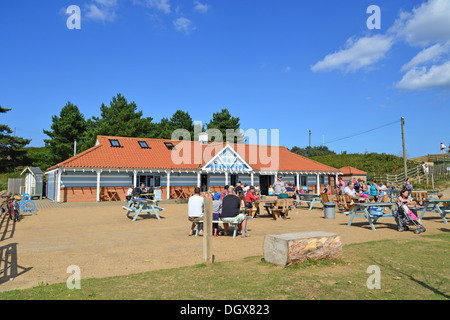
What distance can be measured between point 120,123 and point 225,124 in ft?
51.4

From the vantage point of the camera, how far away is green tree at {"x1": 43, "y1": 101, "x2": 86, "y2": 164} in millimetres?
39312

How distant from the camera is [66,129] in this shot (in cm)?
4031

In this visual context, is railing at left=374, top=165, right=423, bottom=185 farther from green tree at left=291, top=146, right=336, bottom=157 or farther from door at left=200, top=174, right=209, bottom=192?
green tree at left=291, top=146, right=336, bottom=157

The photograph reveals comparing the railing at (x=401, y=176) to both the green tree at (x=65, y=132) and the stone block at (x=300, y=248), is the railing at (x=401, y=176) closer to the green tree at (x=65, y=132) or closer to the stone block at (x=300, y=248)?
the stone block at (x=300, y=248)

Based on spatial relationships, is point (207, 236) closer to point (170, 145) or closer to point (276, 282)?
point (276, 282)

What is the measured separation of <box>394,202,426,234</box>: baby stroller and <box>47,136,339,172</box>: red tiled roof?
1857 centimetres

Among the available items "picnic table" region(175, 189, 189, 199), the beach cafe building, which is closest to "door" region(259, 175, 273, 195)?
the beach cafe building

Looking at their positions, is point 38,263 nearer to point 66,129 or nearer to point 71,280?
point 71,280

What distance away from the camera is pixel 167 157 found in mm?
27578

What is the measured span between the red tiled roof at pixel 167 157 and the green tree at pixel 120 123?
10.2 metres

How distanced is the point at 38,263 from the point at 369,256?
6.21m

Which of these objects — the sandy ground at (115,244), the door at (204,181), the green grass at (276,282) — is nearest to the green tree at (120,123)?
Result: the door at (204,181)
